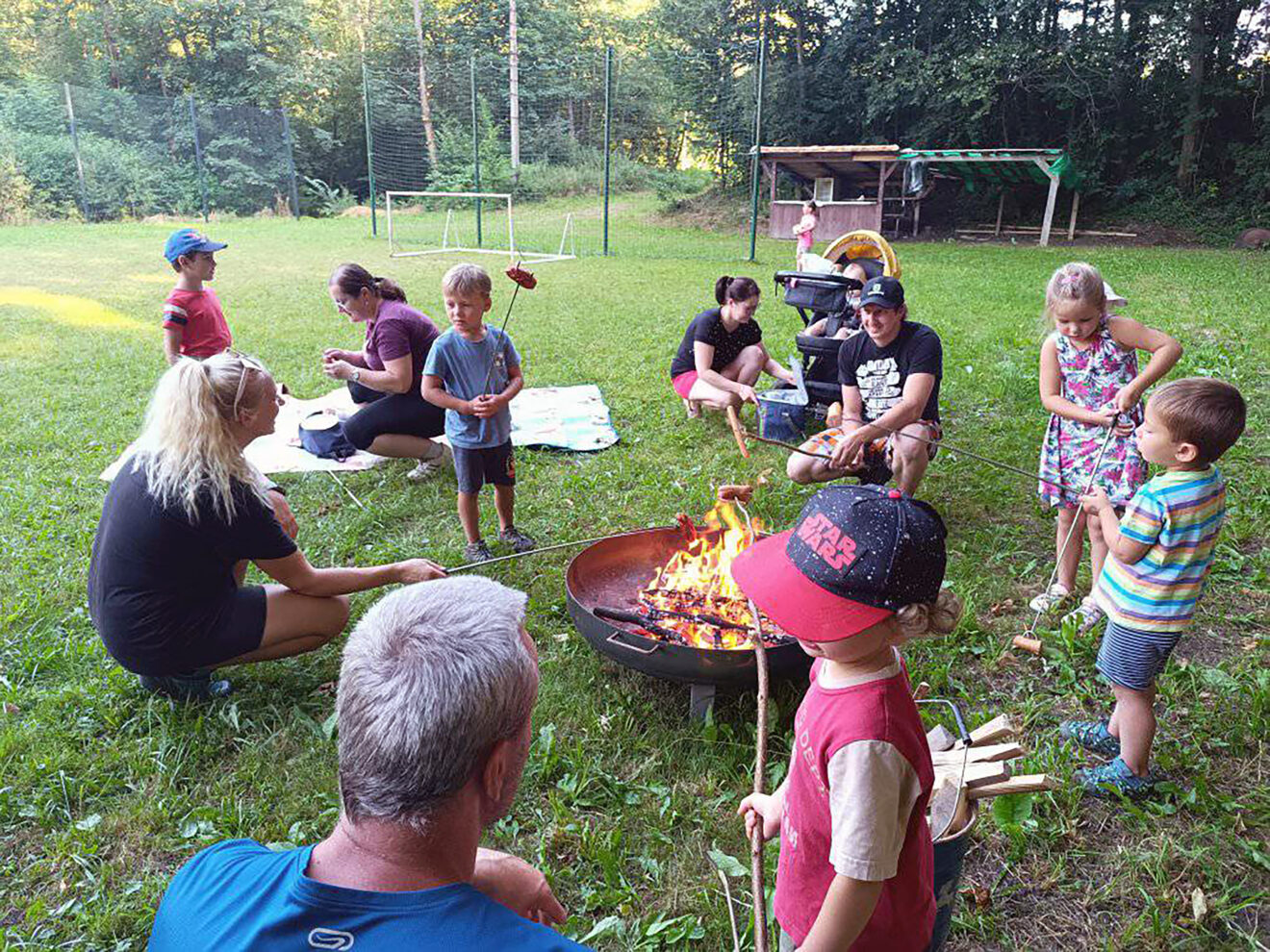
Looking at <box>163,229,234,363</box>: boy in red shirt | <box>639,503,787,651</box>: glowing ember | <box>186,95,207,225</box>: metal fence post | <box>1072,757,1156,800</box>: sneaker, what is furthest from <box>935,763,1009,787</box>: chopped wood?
<box>186,95,207,225</box>: metal fence post

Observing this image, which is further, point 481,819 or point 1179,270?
point 1179,270

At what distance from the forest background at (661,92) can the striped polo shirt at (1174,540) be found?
19842 millimetres

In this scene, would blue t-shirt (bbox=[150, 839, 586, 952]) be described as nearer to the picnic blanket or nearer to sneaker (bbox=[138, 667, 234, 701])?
sneaker (bbox=[138, 667, 234, 701])

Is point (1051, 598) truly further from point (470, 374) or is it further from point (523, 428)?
point (523, 428)

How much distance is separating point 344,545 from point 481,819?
3578mm

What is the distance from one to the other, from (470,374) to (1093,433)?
124 inches

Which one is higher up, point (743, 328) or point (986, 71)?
point (986, 71)

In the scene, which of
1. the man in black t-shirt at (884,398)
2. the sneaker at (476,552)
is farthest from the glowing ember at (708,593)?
the sneaker at (476,552)

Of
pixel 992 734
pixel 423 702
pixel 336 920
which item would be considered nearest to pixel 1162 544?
pixel 992 734

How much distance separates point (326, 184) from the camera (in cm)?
2995

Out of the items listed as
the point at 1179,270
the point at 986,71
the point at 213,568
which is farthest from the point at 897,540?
the point at 986,71

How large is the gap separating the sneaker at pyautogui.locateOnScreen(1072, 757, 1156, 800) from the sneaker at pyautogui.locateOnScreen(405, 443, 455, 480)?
13.9 feet

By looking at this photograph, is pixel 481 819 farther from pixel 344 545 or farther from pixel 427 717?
pixel 344 545

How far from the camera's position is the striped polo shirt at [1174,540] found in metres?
2.53
